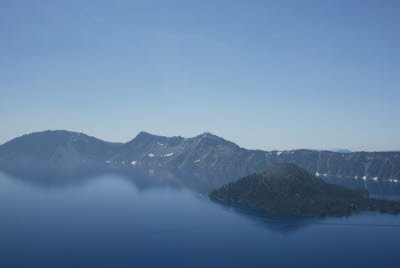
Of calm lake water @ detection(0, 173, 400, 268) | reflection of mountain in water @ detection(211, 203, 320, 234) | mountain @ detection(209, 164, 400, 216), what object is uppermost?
mountain @ detection(209, 164, 400, 216)

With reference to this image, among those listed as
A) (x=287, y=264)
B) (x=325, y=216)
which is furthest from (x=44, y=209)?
(x=325, y=216)

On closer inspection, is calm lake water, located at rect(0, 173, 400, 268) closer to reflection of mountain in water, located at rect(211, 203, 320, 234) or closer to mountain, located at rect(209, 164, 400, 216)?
reflection of mountain in water, located at rect(211, 203, 320, 234)

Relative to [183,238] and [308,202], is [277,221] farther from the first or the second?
[183,238]

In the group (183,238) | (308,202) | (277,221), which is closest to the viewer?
(183,238)

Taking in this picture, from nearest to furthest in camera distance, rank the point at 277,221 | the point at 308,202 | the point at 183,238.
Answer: the point at 183,238
the point at 277,221
the point at 308,202

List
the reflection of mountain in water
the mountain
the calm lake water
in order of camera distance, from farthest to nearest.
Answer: the mountain, the reflection of mountain in water, the calm lake water

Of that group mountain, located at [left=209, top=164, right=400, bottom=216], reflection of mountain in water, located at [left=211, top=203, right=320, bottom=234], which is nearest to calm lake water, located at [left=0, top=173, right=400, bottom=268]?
reflection of mountain in water, located at [left=211, top=203, right=320, bottom=234]

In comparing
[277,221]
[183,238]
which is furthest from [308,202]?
[183,238]

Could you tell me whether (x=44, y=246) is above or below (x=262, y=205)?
below

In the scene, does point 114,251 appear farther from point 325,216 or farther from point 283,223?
point 325,216
